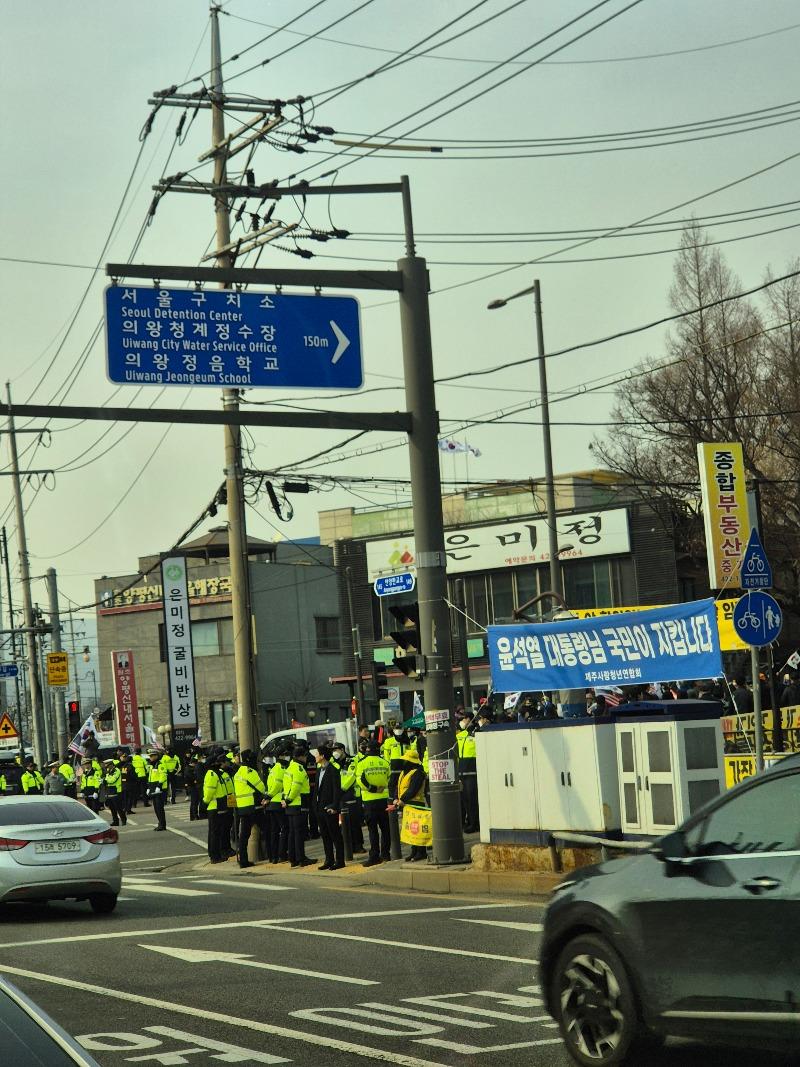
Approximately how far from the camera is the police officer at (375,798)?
20578 millimetres

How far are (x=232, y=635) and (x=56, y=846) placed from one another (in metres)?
52.2

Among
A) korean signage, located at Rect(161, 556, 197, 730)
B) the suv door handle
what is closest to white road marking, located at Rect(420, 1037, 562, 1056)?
the suv door handle

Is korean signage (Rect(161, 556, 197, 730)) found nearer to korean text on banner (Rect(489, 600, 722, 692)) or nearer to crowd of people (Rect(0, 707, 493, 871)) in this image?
crowd of people (Rect(0, 707, 493, 871))

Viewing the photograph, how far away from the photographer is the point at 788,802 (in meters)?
6.78

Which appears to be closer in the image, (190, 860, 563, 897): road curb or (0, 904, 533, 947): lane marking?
(0, 904, 533, 947): lane marking

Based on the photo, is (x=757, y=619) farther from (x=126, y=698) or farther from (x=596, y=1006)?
(x=126, y=698)

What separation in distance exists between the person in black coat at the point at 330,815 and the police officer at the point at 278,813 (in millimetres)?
898

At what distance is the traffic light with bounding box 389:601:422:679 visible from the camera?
18750mm

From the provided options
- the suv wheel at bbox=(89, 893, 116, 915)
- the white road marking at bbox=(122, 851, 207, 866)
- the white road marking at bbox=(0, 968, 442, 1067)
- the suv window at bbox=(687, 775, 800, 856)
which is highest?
the suv window at bbox=(687, 775, 800, 856)

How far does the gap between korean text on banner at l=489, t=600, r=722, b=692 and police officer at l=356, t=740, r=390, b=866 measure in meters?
3.20

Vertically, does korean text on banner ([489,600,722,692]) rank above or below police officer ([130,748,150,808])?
above

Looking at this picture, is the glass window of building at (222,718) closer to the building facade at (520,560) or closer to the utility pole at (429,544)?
the building facade at (520,560)

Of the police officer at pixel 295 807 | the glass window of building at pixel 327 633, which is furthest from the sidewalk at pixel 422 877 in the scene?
the glass window of building at pixel 327 633

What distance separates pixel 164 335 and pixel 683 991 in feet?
40.0
